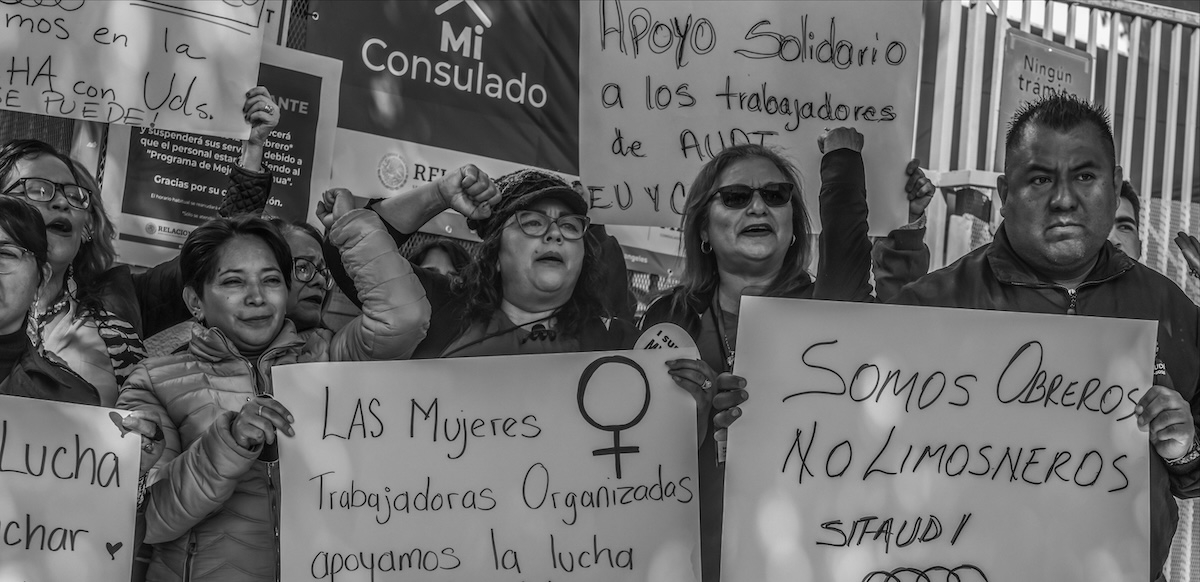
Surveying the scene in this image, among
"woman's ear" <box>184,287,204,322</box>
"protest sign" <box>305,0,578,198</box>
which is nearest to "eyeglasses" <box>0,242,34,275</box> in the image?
"woman's ear" <box>184,287,204,322</box>

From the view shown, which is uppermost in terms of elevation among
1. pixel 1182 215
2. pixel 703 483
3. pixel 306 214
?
pixel 1182 215

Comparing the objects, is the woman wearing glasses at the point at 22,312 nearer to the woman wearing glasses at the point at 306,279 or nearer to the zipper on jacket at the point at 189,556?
Result: the zipper on jacket at the point at 189,556

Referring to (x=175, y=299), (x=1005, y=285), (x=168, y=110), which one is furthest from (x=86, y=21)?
(x=1005, y=285)

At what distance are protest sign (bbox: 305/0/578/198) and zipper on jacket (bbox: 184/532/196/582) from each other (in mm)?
1699

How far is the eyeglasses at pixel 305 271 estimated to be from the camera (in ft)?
11.8

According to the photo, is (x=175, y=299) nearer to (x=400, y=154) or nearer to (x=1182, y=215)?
(x=400, y=154)

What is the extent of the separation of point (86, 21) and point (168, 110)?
361 mm

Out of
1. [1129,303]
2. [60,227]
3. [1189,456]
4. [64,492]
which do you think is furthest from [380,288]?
[1189,456]

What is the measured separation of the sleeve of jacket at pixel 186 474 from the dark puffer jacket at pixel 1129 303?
170 cm

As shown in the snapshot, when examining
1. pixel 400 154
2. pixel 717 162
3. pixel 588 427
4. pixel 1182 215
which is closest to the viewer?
pixel 588 427

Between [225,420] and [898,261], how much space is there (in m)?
1.98

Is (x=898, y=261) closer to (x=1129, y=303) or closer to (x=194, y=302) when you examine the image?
(x=1129, y=303)

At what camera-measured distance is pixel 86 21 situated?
11.4ft

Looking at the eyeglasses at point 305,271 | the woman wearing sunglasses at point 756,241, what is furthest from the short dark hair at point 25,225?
the woman wearing sunglasses at point 756,241
